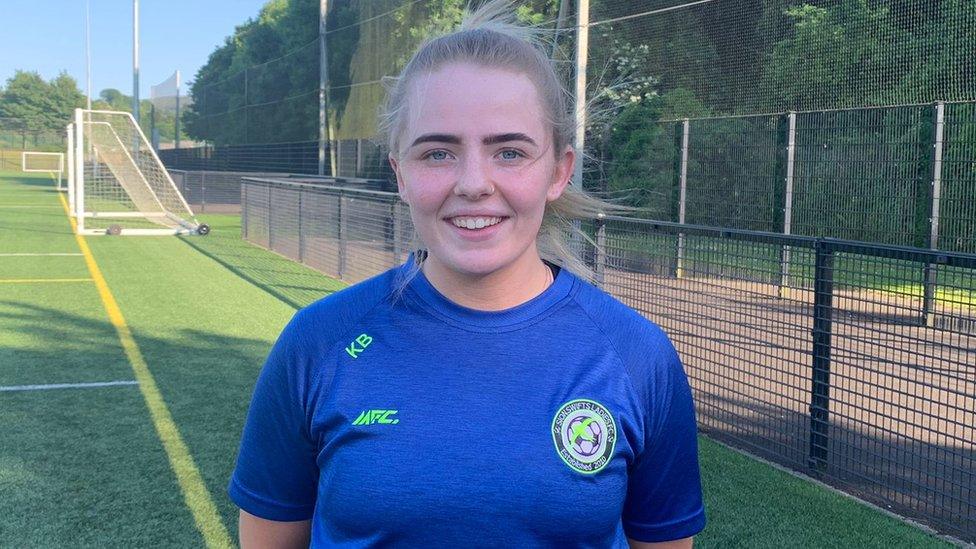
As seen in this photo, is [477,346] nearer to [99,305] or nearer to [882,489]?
[882,489]

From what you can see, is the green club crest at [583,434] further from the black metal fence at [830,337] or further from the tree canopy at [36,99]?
the tree canopy at [36,99]

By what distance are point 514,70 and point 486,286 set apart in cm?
38

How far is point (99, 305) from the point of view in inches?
459

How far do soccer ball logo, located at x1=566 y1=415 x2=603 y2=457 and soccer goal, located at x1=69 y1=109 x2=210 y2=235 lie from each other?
2063cm

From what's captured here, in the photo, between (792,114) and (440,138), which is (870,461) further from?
(792,114)


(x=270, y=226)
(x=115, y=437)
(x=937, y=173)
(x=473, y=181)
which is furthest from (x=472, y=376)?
(x=270, y=226)

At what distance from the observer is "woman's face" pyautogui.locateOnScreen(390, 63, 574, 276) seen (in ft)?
5.82

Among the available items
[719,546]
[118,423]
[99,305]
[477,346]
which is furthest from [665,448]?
[99,305]

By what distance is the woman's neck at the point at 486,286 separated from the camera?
1.86 meters

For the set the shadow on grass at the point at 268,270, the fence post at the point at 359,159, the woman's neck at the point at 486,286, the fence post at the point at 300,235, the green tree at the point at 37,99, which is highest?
the green tree at the point at 37,99

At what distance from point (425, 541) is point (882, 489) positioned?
4.18 meters

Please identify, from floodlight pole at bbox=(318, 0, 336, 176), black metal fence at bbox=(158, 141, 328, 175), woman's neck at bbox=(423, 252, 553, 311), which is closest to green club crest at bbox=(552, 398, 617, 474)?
woman's neck at bbox=(423, 252, 553, 311)

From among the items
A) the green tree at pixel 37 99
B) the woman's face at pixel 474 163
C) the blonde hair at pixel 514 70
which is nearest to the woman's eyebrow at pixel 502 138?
the woman's face at pixel 474 163

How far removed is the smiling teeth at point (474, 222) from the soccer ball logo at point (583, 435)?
14.5 inches
